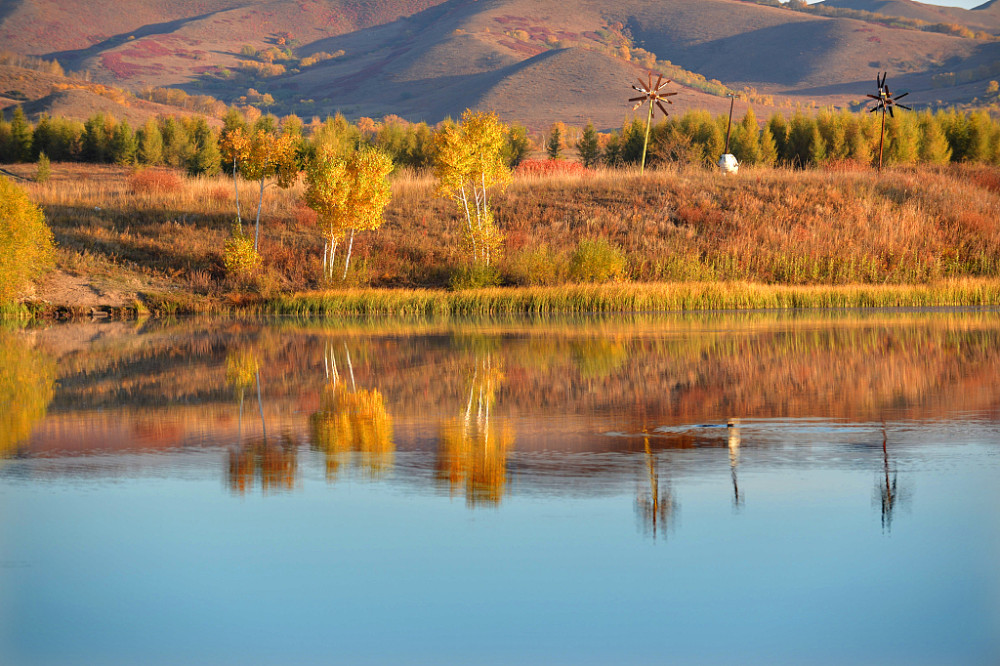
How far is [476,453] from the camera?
8.98 metres

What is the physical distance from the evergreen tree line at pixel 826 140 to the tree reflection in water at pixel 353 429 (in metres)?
50.0

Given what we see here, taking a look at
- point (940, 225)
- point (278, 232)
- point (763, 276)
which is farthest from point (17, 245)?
point (940, 225)

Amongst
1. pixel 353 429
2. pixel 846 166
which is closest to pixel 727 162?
pixel 846 166

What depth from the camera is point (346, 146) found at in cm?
5353

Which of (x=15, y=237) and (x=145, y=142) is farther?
(x=145, y=142)

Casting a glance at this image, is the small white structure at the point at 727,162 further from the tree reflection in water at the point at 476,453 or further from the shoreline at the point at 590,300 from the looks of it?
the tree reflection in water at the point at 476,453

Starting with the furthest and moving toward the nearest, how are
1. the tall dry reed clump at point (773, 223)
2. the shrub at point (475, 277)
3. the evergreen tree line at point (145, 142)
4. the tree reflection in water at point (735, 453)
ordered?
the evergreen tree line at point (145, 142) → the tall dry reed clump at point (773, 223) → the shrub at point (475, 277) → the tree reflection in water at point (735, 453)

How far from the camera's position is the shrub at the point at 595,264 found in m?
34.3

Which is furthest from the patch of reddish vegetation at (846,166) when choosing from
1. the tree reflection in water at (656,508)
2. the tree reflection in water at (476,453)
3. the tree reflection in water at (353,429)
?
the tree reflection in water at (656,508)

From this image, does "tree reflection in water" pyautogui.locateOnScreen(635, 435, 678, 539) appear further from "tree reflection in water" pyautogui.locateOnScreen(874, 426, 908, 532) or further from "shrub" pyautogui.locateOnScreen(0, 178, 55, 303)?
"shrub" pyautogui.locateOnScreen(0, 178, 55, 303)

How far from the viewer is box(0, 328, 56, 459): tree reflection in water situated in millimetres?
10641

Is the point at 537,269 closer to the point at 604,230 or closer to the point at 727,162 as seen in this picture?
the point at 604,230

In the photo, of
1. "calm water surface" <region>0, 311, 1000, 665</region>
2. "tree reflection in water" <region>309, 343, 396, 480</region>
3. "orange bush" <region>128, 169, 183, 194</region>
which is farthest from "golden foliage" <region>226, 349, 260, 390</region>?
"orange bush" <region>128, 169, 183, 194</region>

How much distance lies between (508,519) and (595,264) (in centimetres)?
2794
